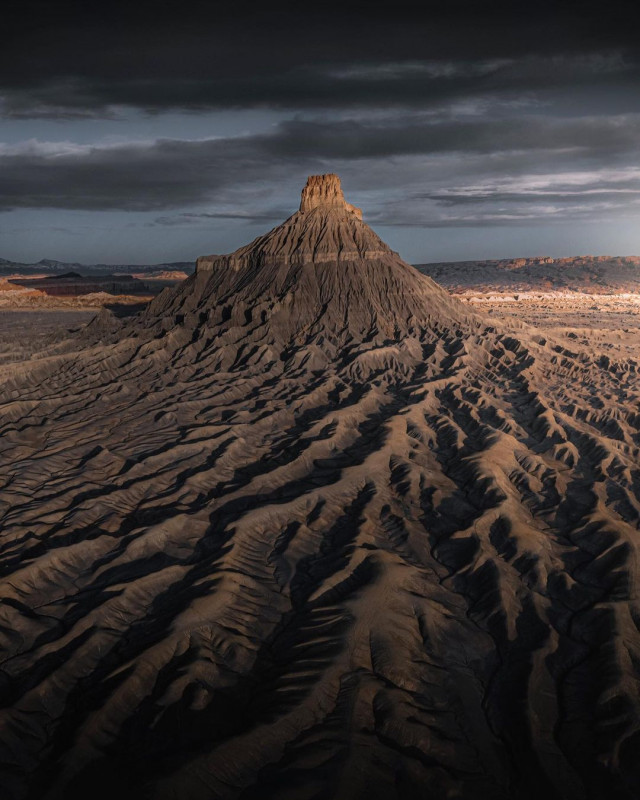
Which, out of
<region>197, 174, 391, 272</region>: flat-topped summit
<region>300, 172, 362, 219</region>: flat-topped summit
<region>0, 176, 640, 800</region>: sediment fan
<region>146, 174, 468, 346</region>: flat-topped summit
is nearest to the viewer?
<region>0, 176, 640, 800</region>: sediment fan

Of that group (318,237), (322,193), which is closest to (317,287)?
(318,237)

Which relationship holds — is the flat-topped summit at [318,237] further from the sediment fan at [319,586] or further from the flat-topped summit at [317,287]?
the sediment fan at [319,586]

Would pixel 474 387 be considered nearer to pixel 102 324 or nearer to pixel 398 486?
pixel 398 486

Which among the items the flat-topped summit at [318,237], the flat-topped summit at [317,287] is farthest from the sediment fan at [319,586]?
the flat-topped summit at [318,237]

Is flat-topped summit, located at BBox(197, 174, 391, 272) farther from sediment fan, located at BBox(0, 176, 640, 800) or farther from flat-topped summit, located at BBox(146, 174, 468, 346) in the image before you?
sediment fan, located at BBox(0, 176, 640, 800)

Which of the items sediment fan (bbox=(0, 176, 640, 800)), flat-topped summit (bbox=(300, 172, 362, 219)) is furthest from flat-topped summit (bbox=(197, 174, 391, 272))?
sediment fan (bbox=(0, 176, 640, 800))

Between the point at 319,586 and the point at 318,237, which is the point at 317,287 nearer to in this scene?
the point at 318,237
